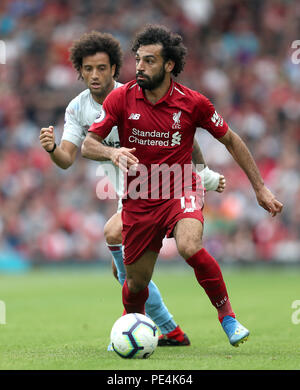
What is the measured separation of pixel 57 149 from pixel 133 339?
77.9 inches

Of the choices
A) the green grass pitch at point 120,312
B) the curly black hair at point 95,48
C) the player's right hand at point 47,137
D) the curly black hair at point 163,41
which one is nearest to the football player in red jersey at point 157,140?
the curly black hair at point 163,41

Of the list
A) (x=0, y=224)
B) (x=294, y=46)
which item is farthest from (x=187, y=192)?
(x=294, y=46)

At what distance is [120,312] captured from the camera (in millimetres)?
10453

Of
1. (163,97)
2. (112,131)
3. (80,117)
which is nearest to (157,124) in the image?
(163,97)

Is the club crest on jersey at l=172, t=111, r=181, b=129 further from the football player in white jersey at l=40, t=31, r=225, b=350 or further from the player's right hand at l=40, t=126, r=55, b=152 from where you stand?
the player's right hand at l=40, t=126, r=55, b=152

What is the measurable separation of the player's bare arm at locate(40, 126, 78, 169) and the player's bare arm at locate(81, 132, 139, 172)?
0.50 m

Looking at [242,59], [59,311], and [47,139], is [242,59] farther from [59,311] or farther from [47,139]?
[47,139]

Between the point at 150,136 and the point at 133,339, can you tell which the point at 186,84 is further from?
the point at 133,339

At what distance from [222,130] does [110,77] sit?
146 centimetres

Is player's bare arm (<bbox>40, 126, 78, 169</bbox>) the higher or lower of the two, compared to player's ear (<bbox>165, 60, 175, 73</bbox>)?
lower

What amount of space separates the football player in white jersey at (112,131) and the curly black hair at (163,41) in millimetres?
839

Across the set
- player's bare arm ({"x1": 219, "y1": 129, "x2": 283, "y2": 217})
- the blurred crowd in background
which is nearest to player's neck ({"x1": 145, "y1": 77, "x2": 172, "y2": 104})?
player's bare arm ({"x1": 219, "y1": 129, "x2": 283, "y2": 217})

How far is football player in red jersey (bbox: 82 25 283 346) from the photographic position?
648 cm

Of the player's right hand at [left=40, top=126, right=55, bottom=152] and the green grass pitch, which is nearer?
the green grass pitch
